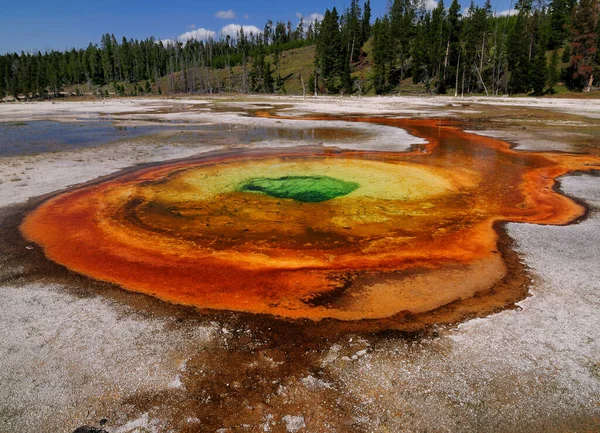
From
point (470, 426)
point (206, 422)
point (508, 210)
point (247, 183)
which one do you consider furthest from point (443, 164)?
point (206, 422)

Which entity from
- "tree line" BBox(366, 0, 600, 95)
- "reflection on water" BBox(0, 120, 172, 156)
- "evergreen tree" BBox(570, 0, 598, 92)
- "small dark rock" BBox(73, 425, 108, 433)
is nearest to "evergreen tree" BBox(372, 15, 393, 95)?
"tree line" BBox(366, 0, 600, 95)

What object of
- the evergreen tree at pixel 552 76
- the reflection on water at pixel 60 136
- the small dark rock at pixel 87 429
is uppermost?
the evergreen tree at pixel 552 76

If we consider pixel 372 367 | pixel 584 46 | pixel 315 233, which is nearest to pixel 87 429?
pixel 372 367

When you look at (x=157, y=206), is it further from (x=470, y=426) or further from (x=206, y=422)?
(x=470, y=426)

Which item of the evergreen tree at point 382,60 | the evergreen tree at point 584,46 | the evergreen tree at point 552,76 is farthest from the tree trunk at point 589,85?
the evergreen tree at point 382,60

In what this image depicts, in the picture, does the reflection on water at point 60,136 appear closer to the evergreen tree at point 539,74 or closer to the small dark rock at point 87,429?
the small dark rock at point 87,429
